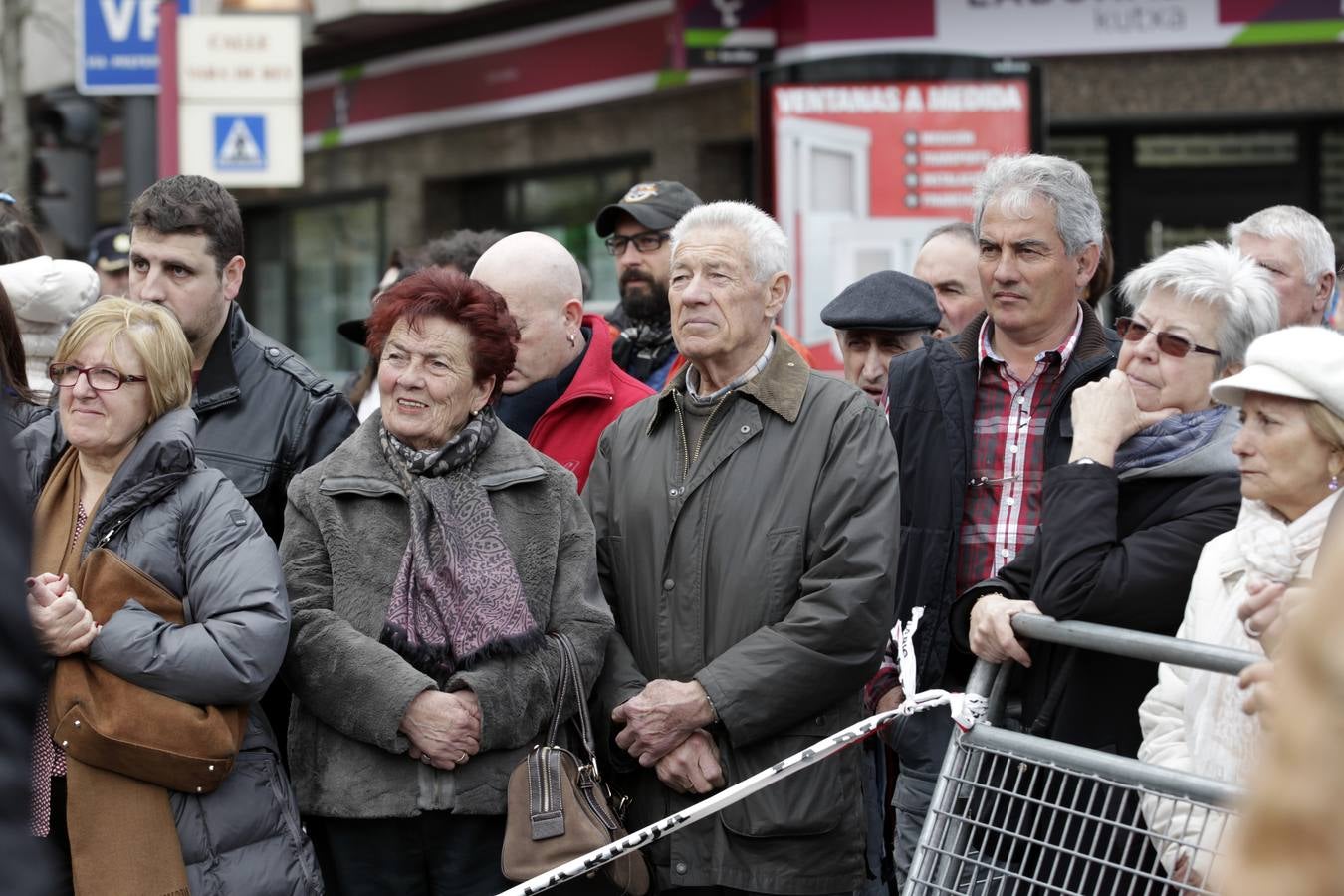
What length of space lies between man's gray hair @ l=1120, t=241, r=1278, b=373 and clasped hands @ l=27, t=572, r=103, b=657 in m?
2.36

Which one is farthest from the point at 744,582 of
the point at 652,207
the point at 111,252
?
the point at 111,252

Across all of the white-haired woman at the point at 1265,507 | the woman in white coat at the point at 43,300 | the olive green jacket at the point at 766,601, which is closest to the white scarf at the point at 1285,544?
the white-haired woman at the point at 1265,507

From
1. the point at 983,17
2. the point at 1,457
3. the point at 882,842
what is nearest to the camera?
the point at 1,457

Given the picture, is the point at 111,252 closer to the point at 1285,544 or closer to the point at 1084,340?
the point at 1084,340

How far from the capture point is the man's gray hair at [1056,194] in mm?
4266

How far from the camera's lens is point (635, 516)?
13.6 ft

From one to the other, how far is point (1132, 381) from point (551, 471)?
1316 millimetres

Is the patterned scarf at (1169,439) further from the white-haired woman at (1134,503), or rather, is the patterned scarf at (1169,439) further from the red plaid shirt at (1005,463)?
the red plaid shirt at (1005,463)

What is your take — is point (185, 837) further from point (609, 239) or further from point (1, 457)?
point (609, 239)

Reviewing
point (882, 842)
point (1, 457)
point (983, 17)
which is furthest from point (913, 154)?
point (1, 457)

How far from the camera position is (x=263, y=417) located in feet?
14.5

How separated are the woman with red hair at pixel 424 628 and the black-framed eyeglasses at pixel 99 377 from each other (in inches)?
17.7

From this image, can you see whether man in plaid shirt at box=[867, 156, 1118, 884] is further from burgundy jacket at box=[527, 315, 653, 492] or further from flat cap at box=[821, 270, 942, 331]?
flat cap at box=[821, 270, 942, 331]

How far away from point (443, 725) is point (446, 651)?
7.6 inches
